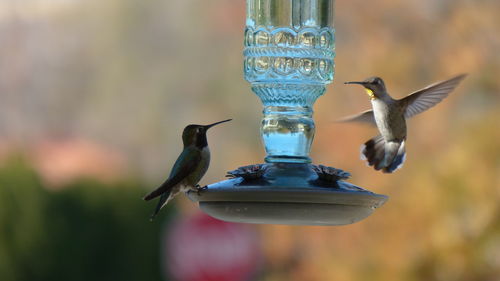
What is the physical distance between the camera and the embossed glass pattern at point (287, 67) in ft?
13.4

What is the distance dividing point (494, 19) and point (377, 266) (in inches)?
122

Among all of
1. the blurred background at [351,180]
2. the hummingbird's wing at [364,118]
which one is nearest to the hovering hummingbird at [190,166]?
the hummingbird's wing at [364,118]

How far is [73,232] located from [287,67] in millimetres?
8700

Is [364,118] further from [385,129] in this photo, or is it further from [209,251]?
[209,251]

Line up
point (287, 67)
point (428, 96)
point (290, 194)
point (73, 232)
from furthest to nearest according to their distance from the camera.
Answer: point (73, 232)
point (428, 96)
point (287, 67)
point (290, 194)

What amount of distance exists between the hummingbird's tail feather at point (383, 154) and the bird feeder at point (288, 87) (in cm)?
37

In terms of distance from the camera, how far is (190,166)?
396cm

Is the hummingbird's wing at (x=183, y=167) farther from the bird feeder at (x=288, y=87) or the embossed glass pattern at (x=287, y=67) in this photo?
the embossed glass pattern at (x=287, y=67)

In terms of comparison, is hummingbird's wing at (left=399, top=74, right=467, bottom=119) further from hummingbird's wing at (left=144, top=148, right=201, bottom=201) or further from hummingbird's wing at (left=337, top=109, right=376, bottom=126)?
hummingbird's wing at (left=144, top=148, right=201, bottom=201)

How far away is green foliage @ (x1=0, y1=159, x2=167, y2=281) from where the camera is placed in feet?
40.2

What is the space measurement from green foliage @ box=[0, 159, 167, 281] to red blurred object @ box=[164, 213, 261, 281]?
142 cm

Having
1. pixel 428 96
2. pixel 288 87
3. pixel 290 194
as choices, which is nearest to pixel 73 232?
pixel 428 96

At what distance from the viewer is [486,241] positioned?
34.8 ft

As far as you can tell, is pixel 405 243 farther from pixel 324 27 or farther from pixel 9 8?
pixel 9 8
